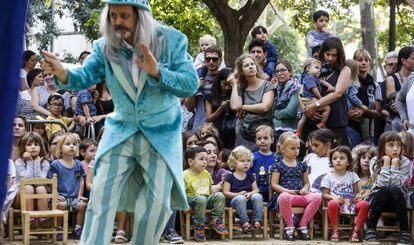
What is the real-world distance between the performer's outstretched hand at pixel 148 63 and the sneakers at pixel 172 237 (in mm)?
4756

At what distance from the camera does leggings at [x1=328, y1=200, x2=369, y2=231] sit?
1164 centimetres

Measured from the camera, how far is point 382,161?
37.8 feet

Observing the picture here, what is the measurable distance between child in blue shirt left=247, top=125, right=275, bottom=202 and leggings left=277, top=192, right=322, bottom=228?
1.76ft

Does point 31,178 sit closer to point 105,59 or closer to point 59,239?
point 59,239

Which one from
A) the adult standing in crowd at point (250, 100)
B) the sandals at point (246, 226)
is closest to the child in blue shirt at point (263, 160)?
the adult standing in crowd at point (250, 100)

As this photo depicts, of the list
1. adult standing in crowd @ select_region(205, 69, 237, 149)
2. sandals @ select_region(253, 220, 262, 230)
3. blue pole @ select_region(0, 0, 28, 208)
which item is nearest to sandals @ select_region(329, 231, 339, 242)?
sandals @ select_region(253, 220, 262, 230)

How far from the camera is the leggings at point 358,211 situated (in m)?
11.6

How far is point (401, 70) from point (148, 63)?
7.89 metres

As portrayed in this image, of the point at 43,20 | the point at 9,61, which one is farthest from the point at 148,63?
the point at 43,20

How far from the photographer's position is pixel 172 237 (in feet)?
37.4

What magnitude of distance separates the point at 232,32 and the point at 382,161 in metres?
8.04

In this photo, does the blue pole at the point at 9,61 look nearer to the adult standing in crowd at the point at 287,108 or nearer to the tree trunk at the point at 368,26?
the adult standing in crowd at the point at 287,108

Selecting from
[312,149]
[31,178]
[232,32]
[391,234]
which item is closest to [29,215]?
[31,178]

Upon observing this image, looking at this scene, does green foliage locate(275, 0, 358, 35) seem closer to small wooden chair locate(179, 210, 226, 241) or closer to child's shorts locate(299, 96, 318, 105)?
child's shorts locate(299, 96, 318, 105)
